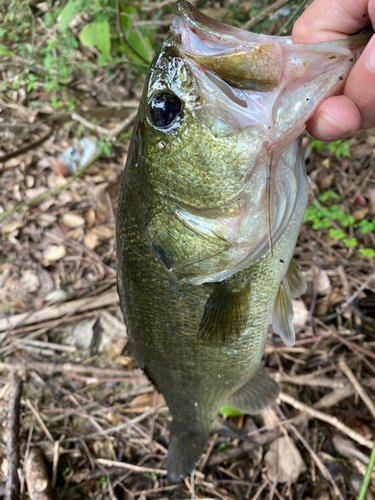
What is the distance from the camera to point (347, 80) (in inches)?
39.9

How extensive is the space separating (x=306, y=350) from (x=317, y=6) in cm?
213

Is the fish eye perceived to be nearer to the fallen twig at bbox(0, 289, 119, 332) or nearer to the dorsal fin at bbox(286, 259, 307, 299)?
the dorsal fin at bbox(286, 259, 307, 299)

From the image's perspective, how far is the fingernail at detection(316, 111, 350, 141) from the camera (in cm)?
106

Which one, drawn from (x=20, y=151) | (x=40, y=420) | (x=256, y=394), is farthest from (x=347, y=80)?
(x=40, y=420)

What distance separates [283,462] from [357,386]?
2.31ft

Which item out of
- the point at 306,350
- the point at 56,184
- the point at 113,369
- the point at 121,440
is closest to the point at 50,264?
the point at 56,184

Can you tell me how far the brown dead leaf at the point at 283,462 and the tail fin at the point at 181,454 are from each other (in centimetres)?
57

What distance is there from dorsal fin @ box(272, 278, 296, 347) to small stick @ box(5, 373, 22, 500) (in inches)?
76.6

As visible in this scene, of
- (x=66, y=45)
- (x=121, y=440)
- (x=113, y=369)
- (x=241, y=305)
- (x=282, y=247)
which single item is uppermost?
(x=66, y=45)

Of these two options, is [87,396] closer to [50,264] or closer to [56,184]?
[50,264]

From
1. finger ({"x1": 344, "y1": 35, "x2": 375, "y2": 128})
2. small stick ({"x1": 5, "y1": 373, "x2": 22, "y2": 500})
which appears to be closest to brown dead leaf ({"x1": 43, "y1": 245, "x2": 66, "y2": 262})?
small stick ({"x1": 5, "y1": 373, "x2": 22, "y2": 500})

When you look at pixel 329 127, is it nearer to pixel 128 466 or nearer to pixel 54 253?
pixel 128 466

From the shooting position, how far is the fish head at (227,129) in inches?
37.3

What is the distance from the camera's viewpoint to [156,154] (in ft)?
3.66
